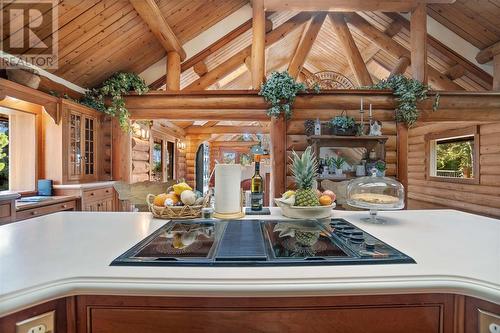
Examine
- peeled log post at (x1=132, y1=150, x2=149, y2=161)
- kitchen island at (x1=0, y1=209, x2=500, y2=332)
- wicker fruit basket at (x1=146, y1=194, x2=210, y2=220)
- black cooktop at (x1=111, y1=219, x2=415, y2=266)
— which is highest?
peeled log post at (x1=132, y1=150, x2=149, y2=161)

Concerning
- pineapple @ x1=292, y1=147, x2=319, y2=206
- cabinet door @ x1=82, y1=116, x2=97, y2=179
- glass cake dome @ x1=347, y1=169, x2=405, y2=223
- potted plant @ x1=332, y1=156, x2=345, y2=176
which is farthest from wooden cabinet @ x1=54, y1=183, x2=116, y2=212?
potted plant @ x1=332, y1=156, x2=345, y2=176

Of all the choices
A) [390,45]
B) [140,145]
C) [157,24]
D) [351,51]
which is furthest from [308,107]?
[140,145]

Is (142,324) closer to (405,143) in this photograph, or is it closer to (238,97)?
(238,97)

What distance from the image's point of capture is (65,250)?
0.98 meters

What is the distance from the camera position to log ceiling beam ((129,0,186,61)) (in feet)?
10.5

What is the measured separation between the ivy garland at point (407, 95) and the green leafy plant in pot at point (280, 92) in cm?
144

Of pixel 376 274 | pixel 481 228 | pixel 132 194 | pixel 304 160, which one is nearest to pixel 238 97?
pixel 132 194

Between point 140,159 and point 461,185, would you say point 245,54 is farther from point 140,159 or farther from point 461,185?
point 461,185

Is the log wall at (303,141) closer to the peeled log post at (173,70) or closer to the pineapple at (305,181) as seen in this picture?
the peeled log post at (173,70)

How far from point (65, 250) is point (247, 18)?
493cm

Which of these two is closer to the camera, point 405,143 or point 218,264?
point 218,264

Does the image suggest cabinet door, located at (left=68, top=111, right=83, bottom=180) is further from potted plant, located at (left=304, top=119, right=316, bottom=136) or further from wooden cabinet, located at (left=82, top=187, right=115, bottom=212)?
potted plant, located at (left=304, top=119, right=316, bottom=136)

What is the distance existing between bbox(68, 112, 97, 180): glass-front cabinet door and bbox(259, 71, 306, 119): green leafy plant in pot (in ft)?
9.17

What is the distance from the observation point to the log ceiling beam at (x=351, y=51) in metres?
4.76
